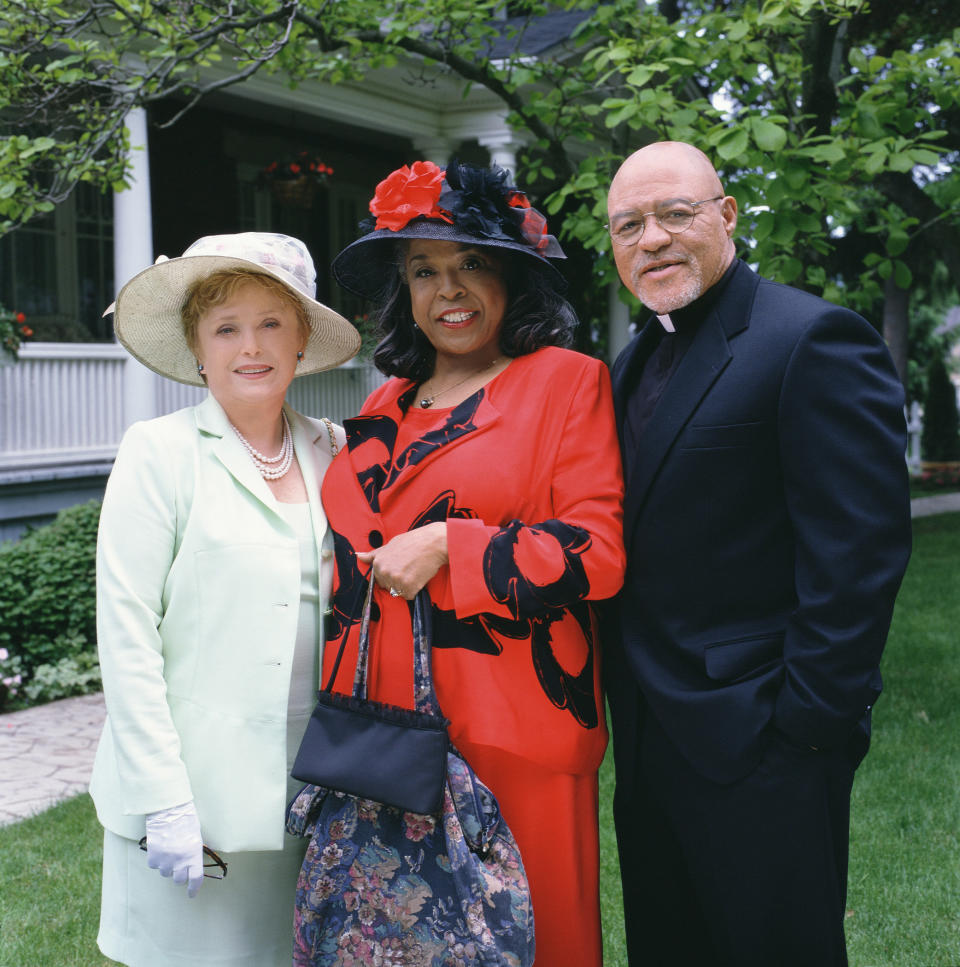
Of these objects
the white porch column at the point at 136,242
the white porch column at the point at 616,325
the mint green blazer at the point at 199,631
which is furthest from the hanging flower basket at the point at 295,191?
the mint green blazer at the point at 199,631

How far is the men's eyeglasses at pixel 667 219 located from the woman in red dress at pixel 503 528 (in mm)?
213

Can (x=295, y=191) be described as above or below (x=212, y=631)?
above

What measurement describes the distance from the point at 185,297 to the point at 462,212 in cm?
68

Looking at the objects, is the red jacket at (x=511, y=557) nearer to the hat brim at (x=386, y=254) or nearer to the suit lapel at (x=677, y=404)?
the suit lapel at (x=677, y=404)

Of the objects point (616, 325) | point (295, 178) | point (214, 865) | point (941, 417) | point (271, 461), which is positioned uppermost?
point (295, 178)

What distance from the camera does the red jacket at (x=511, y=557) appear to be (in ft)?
7.06

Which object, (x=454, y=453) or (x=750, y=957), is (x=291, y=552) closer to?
(x=454, y=453)

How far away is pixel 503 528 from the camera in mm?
2211

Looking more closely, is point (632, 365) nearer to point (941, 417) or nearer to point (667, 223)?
point (667, 223)

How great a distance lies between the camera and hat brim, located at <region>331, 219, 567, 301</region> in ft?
7.74

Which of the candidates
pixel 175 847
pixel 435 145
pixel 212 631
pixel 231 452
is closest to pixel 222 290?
pixel 231 452

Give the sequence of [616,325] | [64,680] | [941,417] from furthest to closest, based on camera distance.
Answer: [941,417]
[616,325]
[64,680]

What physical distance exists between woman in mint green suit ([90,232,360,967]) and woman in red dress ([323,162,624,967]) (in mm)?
141

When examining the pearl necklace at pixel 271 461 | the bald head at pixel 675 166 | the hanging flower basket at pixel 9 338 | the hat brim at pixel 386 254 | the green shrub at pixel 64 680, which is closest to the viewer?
the bald head at pixel 675 166
